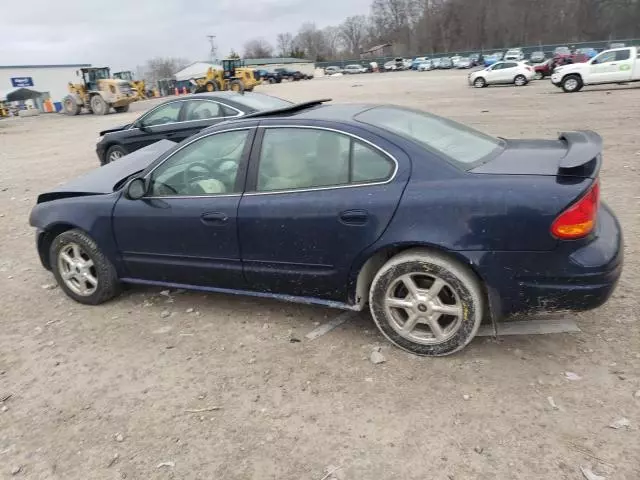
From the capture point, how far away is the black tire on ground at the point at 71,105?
3262cm

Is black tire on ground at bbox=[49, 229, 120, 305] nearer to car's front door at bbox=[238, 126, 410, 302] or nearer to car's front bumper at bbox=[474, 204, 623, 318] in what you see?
car's front door at bbox=[238, 126, 410, 302]

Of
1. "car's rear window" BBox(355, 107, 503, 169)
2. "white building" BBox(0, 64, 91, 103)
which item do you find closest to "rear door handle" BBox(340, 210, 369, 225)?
"car's rear window" BBox(355, 107, 503, 169)

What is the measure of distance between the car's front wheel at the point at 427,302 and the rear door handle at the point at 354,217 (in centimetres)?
31

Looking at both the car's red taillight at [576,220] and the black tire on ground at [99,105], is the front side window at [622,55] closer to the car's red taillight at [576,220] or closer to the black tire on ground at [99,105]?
the car's red taillight at [576,220]

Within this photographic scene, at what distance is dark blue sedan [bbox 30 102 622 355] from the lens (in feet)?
9.22

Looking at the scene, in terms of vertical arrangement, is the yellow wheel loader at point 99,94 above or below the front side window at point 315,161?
above

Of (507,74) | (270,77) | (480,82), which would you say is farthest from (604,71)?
(270,77)

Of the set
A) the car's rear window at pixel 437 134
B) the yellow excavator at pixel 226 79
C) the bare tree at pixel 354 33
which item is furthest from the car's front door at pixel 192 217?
the bare tree at pixel 354 33

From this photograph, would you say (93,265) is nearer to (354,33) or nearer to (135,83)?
(135,83)

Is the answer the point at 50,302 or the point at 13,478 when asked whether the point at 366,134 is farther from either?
the point at 50,302

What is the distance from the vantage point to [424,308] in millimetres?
3125

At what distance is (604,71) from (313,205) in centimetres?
2301

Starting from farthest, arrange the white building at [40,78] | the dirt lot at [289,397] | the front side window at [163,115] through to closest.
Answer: the white building at [40,78] < the front side window at [163,115] < the dirt lot at [289,397]

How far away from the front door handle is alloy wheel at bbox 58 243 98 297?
1.31 m
